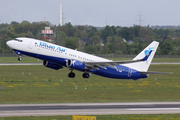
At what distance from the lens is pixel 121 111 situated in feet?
153

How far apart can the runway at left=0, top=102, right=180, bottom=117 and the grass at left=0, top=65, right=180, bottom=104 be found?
5.80 meters

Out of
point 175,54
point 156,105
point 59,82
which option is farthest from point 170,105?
point 175,54

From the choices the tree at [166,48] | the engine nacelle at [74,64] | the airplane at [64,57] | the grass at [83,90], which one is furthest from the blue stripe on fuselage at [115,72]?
the tree at [166,48]

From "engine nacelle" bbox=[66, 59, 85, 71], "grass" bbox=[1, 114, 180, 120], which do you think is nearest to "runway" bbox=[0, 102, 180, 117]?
"grass" bbox=[1, 114, 180, 120]

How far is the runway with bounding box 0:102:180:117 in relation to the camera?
45194 mm

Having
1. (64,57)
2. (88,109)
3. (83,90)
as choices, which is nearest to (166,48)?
(83,90)

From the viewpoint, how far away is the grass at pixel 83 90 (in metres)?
61.2

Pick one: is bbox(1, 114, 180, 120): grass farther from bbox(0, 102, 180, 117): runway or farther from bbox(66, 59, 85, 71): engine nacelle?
bbox(66, 59, 85, 71): engine nacelle

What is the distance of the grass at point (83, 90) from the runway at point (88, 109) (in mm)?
5797

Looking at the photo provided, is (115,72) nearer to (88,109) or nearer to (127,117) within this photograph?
(88,109)

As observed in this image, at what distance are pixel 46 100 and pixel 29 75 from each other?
37314mm

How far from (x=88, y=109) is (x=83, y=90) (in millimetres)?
23170

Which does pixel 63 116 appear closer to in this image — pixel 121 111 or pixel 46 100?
pixel 121 111

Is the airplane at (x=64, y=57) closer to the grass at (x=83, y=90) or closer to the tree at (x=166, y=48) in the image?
the grass at (x=83, y=90)
